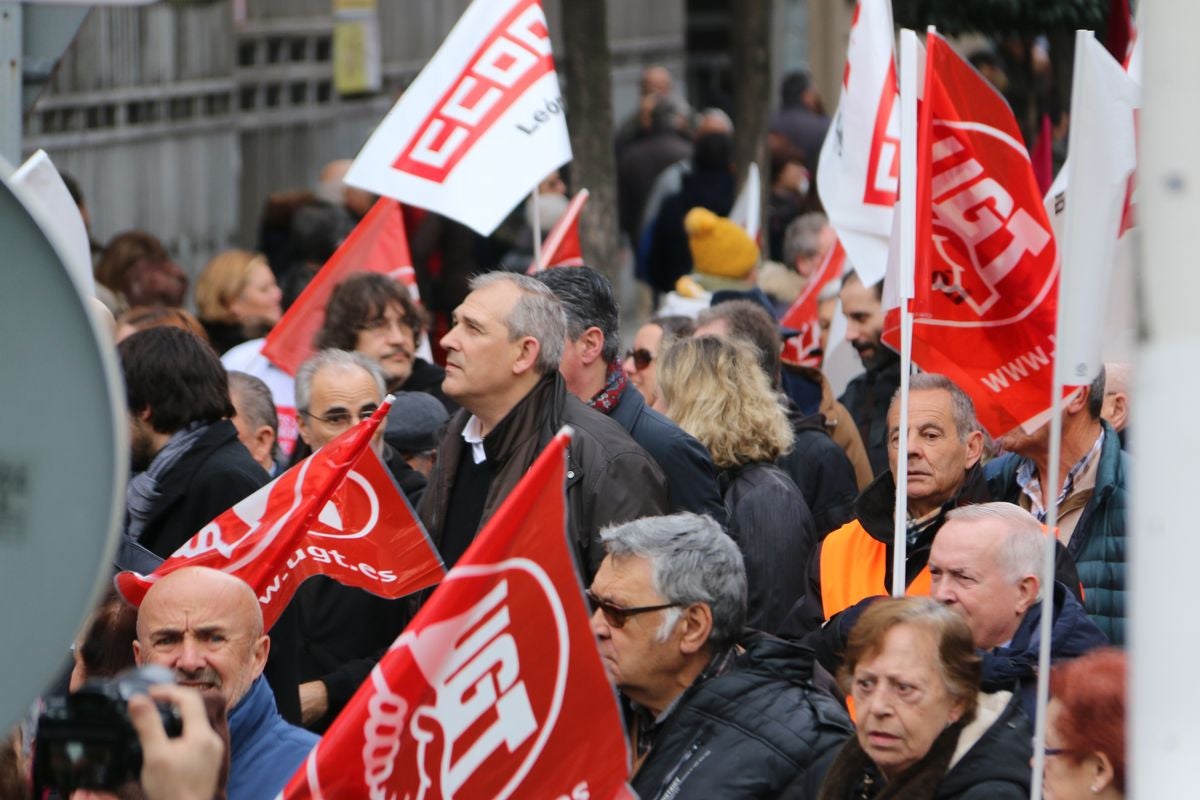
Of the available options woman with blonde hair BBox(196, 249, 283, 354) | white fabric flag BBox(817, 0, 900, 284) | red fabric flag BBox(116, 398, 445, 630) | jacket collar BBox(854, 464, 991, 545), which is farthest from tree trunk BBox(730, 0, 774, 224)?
red fabric flag BBox(116, 398, 445, 630)

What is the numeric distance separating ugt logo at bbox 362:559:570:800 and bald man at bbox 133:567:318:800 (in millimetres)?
949

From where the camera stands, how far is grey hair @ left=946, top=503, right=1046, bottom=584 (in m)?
4.73

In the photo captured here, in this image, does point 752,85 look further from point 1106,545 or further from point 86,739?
point 86,739

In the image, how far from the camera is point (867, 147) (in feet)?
24.7

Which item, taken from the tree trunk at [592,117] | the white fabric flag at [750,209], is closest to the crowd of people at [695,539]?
the white fabric flag at [750,209]

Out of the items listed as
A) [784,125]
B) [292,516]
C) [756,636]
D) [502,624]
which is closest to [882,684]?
[756,636]

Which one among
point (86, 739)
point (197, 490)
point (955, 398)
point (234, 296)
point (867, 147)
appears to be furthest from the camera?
point (234, 296)

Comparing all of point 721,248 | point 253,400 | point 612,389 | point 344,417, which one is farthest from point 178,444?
point 721,248

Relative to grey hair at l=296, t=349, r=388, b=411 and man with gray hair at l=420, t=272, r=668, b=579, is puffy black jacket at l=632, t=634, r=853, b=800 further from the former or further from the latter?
grey hair at l=296, t=349, r=388, b=411

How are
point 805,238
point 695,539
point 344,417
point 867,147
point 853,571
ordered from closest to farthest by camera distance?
1. point 695,539
2. point 853,571
3. point 344,417
4. point 867,147
5. point 805,238

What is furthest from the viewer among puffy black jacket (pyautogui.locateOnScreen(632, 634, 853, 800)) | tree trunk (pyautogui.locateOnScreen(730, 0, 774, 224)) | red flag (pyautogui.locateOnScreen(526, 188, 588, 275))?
tree trunk (pyautogui.locateOnScreen(730, 0, 774, 224))

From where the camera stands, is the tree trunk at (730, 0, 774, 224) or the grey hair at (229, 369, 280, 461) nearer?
the grey hair at (229, 369, 280, 461)

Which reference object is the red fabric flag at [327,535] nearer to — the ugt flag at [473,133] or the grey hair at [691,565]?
the grey hair at [691,565]

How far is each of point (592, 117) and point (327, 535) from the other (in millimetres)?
6963
